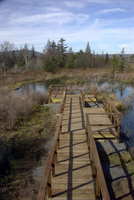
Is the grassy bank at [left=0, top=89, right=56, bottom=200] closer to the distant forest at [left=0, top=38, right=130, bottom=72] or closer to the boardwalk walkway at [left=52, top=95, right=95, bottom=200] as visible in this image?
the boardwalk walkway at [left=52, top=95, right=95, bottom=200]

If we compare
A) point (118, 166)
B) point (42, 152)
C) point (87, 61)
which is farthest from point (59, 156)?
point (87, 61)

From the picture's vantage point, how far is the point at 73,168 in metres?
5.43

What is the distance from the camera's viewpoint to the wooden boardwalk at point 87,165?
438 centimetres

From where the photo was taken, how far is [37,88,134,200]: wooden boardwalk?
172 inches

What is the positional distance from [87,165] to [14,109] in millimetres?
7754

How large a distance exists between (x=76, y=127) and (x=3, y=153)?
9.87 ft

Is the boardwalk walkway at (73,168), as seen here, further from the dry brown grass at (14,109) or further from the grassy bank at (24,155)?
the dry brown grass at (14,109)

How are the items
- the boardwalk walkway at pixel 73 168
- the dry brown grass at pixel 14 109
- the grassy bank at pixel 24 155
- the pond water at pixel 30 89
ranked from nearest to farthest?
the boardwalk walkway at pixel 73 168
the grassy bank at pixel 24 155
the dry brown grass at pixel 14 109
the pond water at pixel 30 89

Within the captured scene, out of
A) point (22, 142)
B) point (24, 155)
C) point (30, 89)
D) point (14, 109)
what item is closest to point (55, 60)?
point (30, 89)

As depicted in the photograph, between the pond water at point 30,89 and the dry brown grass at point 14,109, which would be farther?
the pond water at point 30,89

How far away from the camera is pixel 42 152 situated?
8359 mm

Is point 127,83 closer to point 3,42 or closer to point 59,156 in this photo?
point 59,156

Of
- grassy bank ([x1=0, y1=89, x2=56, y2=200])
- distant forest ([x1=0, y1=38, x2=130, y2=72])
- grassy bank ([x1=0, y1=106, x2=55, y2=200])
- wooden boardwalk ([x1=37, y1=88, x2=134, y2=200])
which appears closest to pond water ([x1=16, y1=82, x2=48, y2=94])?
grassy bank ([x1=0, y1=89, x2=56, y2=200])

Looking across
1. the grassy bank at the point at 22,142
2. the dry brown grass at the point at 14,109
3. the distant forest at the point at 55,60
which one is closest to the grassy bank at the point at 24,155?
the grassy bank at the point at 22,142
